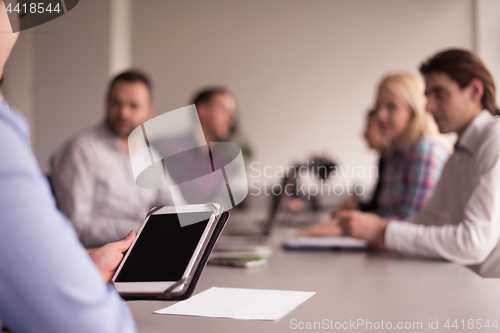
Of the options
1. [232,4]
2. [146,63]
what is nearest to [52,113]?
[146,63]

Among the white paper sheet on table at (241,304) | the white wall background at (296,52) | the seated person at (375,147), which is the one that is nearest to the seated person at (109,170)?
the white paper sheet on table at (241,304)

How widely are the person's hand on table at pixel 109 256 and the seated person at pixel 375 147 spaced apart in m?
2.33

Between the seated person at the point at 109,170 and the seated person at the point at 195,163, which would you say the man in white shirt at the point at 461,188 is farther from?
the seated person at the point at 109,170

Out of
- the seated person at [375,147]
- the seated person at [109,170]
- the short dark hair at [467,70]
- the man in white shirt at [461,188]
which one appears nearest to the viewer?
the man in white shirt at [461,188]

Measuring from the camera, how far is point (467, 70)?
151 cm

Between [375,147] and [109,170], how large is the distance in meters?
2.33

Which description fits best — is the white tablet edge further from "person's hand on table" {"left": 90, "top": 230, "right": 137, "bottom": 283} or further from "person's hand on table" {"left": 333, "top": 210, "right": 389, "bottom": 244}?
"person's hand on table" {"left": 333, "top": 210, "right": 389, "bottom": 244}

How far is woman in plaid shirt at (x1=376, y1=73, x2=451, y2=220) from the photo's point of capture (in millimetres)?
2117

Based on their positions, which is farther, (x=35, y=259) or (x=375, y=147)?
(x=375, y=147)

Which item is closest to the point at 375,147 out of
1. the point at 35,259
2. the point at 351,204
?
the point at 351,204

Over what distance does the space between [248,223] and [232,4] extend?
326cm

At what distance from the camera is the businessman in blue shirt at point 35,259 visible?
414 mm

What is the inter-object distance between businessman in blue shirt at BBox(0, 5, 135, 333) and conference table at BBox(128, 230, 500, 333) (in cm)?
30

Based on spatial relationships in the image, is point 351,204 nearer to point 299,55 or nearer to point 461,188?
point 461,188
